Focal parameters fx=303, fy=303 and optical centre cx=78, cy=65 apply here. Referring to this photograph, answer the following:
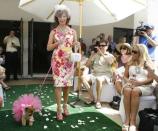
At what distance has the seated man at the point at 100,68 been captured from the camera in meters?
5.40

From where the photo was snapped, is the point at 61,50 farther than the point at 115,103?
No

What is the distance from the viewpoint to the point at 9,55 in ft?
26.7

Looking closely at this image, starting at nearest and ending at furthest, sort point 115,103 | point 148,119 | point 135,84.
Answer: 1. point 148,119
2. point 135,84
3. point 115,103

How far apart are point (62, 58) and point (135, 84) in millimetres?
1068

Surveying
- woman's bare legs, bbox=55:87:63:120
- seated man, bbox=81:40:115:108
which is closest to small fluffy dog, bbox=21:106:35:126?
woman's bare legs, bbox=55:87:63:120

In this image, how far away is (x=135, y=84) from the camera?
13.6ft

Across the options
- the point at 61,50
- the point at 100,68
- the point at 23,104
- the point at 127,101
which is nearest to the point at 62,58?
the point at 61,50

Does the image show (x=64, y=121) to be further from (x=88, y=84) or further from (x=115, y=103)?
(x=88, y=84)

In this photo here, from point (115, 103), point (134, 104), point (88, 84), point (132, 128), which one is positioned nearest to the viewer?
point (132, 128)

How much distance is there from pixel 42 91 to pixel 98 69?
165cm

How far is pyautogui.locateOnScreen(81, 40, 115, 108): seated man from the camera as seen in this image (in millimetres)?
5402

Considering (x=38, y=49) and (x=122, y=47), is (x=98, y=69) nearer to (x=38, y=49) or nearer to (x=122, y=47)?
(x=122, y=47)

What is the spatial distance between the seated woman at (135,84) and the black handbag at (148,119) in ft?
0.36

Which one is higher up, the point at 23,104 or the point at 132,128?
the point at 23,104
